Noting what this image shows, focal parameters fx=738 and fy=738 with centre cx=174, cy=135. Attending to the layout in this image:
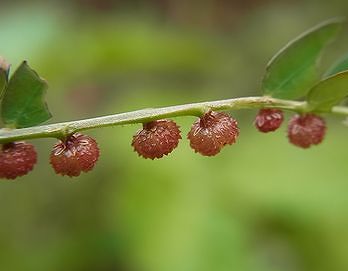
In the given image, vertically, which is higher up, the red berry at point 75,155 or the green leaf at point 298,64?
the green leaf at point 298,64

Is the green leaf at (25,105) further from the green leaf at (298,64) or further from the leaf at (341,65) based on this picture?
the leaf at (341,65)

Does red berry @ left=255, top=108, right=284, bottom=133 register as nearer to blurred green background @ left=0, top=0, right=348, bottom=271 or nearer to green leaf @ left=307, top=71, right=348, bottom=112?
green leaf @ left=307, top=71, right=348, bottom=112

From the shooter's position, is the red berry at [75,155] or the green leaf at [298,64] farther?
the green leaf at [298,64]

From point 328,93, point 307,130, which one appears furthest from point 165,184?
point 328,93

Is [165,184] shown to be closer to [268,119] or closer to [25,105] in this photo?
[268,119]

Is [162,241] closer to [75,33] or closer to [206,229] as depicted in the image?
[206,229]

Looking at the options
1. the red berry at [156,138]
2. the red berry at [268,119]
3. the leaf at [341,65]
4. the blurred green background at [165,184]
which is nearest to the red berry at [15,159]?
the red berry at [156,138]

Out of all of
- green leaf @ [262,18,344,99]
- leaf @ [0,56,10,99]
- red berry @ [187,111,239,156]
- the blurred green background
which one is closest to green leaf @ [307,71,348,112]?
green leaf @ [262,18,344,99]
